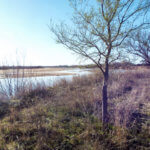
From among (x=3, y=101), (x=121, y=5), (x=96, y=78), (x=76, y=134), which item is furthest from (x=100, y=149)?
(x=96, y=78)

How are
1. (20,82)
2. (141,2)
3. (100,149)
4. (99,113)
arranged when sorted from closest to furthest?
Answer: 1. (100,149)
2. (141,2)
3. (99,113)
4. (20,82)

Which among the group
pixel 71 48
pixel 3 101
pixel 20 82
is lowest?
pixel 3 101

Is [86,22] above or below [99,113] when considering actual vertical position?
above

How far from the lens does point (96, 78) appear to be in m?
9.75

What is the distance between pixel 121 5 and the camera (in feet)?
7.20

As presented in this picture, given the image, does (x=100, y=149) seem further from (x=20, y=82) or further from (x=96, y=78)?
(x=96, y=78)

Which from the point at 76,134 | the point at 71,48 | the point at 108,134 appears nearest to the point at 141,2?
the point at 71,48

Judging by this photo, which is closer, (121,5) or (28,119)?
(121,5)

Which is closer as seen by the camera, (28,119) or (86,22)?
(86,22)

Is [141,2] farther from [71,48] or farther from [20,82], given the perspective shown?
[20,82]

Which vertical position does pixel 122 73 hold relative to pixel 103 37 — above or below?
below

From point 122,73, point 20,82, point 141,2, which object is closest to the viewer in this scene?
point 141,2

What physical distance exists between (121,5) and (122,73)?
26.0 feet

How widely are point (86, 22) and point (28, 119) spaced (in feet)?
10.5
